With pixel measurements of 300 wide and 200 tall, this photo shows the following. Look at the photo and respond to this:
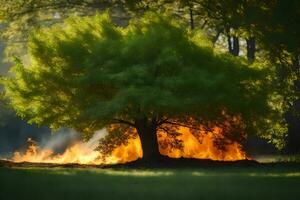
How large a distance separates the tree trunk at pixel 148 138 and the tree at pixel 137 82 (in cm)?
4

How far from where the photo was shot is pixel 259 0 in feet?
77.0

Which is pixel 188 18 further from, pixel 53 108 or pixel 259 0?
pixel 259 0

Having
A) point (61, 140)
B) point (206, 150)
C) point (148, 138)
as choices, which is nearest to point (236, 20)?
point (148, 138)

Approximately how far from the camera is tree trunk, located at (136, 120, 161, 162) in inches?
1218

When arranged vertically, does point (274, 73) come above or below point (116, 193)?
above

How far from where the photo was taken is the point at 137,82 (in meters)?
27.5

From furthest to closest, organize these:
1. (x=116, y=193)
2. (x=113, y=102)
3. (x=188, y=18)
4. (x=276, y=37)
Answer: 1. (x=188, y=18)
2. (x=113, y=102)
3. (x=276, y=37)
4. (x=116, y=193)

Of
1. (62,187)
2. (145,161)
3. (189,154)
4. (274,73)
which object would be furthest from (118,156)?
(62,187)

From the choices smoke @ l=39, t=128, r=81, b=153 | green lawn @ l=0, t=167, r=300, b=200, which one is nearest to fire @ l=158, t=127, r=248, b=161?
green lawn @ l=0, t=167, r=300, b=200

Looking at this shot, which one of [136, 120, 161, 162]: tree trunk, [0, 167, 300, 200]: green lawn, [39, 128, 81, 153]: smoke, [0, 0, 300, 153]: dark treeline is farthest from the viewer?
[39, 128, 81, 153]: smoke

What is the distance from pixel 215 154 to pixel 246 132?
490cm

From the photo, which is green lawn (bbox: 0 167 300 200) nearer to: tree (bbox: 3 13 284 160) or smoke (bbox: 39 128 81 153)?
tree (bbox: 3 13 284 160)

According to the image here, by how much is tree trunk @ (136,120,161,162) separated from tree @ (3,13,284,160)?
1.8 inches

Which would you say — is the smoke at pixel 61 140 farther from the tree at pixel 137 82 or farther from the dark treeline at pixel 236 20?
the tree at pixel 137 82
